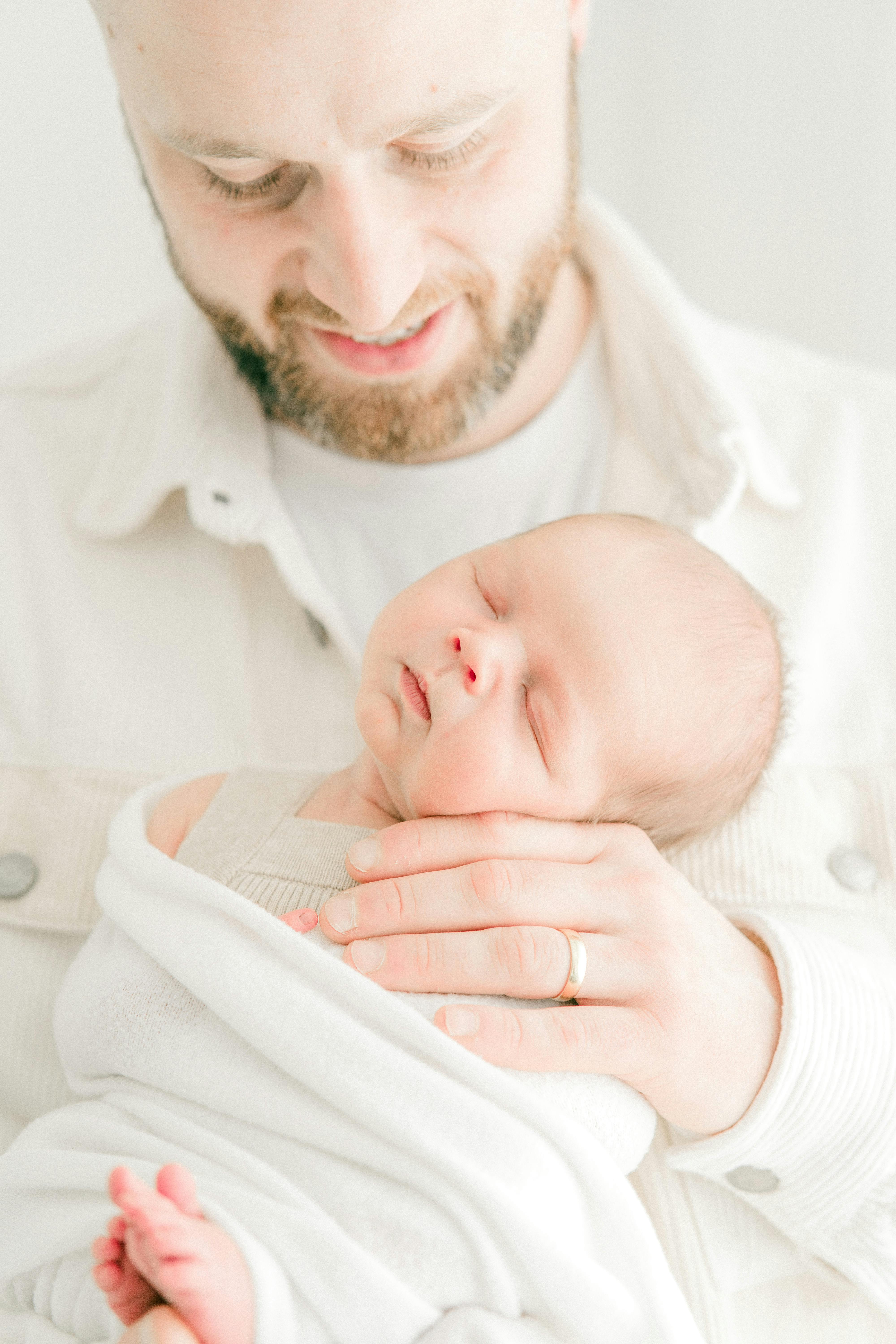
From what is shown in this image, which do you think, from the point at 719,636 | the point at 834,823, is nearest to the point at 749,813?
the point at 834,823

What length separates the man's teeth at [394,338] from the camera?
4.66 feet

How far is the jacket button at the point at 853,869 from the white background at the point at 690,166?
1397mm

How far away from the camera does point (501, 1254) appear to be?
908mm

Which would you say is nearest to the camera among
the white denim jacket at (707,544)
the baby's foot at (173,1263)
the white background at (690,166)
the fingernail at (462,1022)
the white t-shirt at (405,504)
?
the baby's foot at (173,1263)

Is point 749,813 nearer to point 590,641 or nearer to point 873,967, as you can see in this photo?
point 873,967

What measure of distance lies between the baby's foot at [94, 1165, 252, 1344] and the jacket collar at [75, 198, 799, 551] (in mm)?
783

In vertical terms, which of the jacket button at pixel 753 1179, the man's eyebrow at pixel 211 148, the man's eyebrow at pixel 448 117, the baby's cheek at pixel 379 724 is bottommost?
the jacket button at pixel 753 1179

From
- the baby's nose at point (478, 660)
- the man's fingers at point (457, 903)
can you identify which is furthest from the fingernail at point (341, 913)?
the baby's nose at point (478, 660)

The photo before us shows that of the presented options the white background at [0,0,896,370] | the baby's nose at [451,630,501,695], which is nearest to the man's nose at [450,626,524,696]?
the baby's nose at [451,630,501,695]

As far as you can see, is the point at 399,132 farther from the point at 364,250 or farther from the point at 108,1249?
the point at 108,1249

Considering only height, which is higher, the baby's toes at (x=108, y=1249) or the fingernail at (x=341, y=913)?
the fingernail at (x=341, y=913)

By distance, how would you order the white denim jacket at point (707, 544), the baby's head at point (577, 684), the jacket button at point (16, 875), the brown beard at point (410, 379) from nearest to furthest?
the baby's head at point (577, 684)
the white denim jacket at point (707, 544)
the jacket button at point (16, 875)
the brown beard at point (410, 379)

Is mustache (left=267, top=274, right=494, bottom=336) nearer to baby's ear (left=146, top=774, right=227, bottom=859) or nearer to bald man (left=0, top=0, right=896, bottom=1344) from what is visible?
bald man (left=0, top=0, right=896, bottom=1344)

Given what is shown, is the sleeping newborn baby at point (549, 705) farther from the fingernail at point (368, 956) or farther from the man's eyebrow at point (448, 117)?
the man's eyebrow at point (448, 117)
